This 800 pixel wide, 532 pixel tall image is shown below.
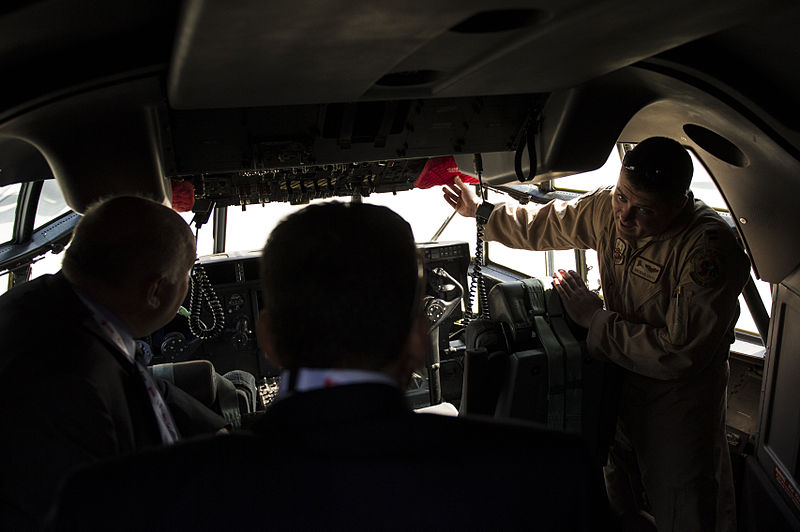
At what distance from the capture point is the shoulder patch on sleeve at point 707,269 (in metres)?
2.17

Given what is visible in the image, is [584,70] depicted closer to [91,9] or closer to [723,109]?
[723,109]

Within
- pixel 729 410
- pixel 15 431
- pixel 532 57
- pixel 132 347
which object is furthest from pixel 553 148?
pixel 729 410

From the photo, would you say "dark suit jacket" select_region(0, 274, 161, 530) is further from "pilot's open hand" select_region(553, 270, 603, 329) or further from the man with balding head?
"pilot's open hand" select_region(553, 270, 603, 329)

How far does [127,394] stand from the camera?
1386 millimetres

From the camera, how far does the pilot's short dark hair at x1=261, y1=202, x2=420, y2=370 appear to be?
2.83 feet

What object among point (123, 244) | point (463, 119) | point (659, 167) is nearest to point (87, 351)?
point (123, 244)

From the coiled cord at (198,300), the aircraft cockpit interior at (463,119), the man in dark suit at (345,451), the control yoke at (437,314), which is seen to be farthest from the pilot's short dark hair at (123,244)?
the control yoke at (437,314)

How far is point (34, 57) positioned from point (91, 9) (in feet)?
0.79

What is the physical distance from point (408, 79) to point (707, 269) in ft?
4.16

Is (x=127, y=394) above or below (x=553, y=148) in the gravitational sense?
below

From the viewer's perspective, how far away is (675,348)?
7.24 feet

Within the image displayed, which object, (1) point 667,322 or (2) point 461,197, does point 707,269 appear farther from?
(2) point 461,197

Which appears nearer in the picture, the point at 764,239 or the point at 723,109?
the point at 723,109

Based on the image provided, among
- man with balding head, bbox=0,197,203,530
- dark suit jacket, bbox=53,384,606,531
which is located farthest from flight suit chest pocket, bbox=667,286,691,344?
man with balding head, bbox=0,197,203,530
